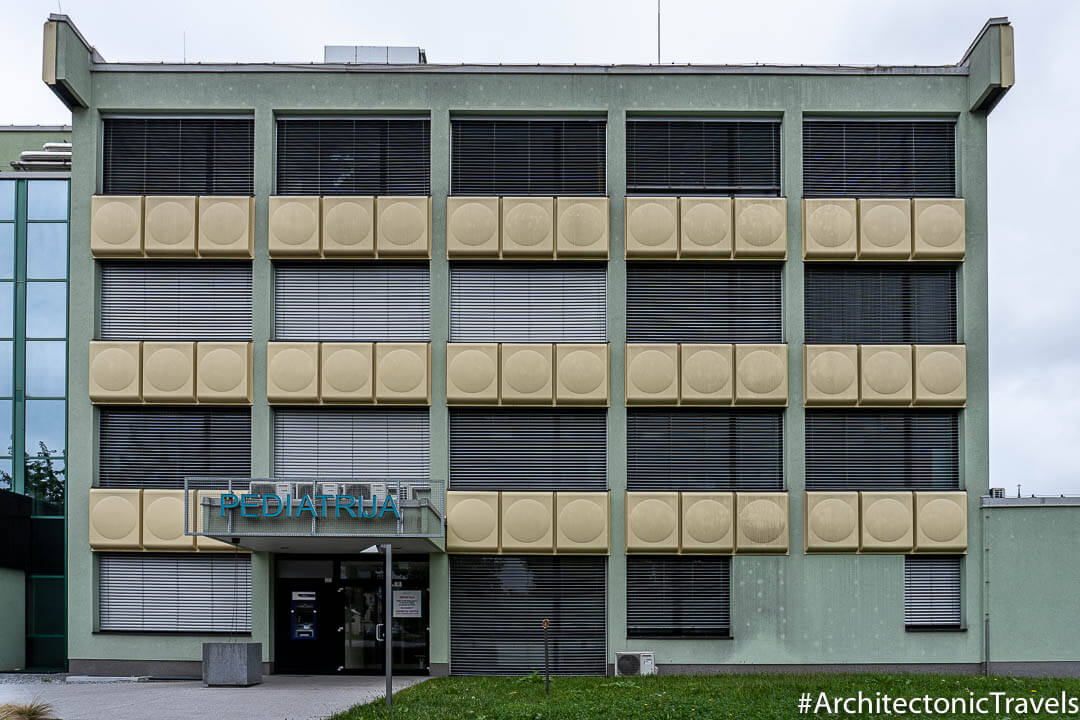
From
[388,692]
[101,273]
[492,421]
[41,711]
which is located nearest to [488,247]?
[492,421]

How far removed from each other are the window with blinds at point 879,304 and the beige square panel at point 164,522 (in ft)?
53.7

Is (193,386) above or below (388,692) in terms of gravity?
above

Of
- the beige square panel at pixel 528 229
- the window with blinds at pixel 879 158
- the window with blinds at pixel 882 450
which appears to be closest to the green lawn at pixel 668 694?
the window with blinds at pixel 882 450

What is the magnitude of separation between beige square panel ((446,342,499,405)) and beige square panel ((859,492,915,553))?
9.67 meters

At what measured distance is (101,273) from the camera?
2709 cm

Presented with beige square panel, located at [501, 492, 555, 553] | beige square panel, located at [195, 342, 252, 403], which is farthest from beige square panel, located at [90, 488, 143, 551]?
beige square panel, located at [501, 492, 555, 553]

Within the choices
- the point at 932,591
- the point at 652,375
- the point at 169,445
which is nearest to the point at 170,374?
the point at 169,445

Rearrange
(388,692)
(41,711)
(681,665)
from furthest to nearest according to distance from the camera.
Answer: (681,665) → (388,692) → (41,711)

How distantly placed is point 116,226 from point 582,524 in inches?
549

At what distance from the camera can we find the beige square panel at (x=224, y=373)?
26359mm

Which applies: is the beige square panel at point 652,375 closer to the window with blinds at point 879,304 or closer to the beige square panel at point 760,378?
the beige square panel at point 760,378

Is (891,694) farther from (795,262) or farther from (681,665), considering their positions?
(795,262)

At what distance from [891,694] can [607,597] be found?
820 cm

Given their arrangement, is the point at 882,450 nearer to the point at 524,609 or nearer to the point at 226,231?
the point at 524,609
